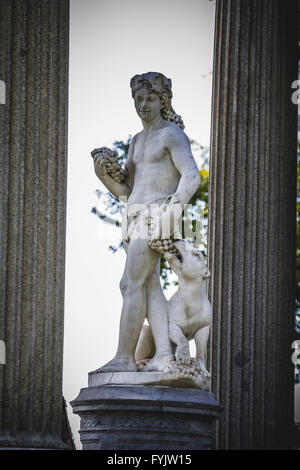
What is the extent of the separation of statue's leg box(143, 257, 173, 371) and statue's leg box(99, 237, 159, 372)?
0.20 feet

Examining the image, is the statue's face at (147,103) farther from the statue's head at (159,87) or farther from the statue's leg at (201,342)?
the statue's leg at (201,342)

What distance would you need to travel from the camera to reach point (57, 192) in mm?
8172

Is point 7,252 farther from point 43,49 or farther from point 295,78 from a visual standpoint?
point 295,78

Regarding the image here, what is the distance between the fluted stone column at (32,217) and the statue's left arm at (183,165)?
994mm

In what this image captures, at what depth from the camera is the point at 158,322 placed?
24.6ft

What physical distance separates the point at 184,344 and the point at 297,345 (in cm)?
378

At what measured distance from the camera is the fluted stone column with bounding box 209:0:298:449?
9.94 metres

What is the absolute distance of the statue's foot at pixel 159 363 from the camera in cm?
730

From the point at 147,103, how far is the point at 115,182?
23.8 inches

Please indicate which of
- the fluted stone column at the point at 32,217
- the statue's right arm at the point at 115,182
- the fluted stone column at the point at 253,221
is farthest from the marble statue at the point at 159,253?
the fluted stone column at the point at 253,221

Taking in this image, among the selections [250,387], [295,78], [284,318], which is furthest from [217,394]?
[295,78]

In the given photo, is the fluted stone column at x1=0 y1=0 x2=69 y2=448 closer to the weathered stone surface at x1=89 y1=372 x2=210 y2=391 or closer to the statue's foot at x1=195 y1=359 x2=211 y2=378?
the weathered stone surface at x1=89 y1=372 x2=210 y2=391

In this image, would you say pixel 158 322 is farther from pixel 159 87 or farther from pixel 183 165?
pixel 159 87

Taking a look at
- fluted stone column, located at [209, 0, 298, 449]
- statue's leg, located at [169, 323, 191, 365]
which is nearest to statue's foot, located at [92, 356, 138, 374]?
statue's leg, located at [169, 323, 191, 365]
